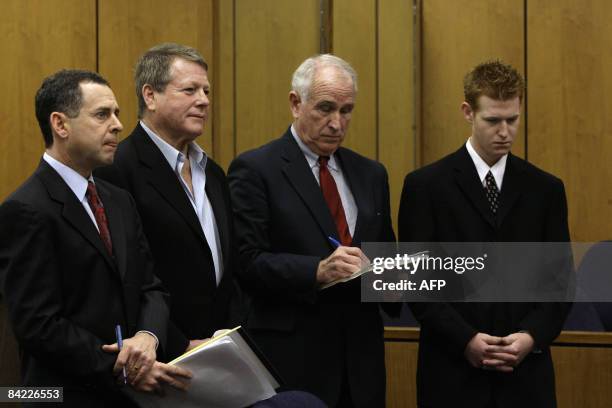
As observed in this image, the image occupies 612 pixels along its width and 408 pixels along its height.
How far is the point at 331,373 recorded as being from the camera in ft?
10.4

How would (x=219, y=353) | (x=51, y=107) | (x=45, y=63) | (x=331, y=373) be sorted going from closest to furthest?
(x=219, y=353), (x=51, y=107), (x=331, y=373), (x=45, y=63)

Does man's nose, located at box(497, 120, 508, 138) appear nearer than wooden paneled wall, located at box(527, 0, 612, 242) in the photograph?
Yes

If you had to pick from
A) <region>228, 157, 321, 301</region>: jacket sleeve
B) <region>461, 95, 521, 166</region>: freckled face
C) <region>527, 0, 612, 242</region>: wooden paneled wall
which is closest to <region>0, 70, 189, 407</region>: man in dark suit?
<region>228, 157, 321, 301</region>: jacket sleeve

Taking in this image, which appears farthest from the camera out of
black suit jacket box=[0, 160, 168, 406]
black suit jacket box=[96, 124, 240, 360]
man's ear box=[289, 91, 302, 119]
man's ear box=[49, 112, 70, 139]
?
man's ear box=[289, 91, 302, 119]

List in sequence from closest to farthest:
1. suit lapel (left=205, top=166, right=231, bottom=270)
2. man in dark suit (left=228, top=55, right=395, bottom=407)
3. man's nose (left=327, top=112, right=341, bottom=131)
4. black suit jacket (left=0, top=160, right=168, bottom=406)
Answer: black suit jacket (left=0, top=160, right=168, bottom=406)
suit lapel (left=205, top=166, right=231, bottom=270)
man in dark suit (left=228, top=55, right=395, bottom=407)
man's nose (left=327, top=112, right=341, bottom=131)

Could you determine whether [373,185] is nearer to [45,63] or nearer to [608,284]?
[608,284]

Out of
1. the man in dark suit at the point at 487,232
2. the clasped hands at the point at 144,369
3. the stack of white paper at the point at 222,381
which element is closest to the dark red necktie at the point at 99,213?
the clasped hands at the point at 144,369

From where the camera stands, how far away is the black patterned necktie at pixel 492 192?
3.34 meters

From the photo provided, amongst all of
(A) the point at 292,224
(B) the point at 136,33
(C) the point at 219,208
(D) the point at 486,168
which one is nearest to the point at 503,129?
(D) the point at 486,168

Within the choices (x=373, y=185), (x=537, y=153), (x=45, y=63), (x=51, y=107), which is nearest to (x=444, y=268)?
(x=373, y=185)

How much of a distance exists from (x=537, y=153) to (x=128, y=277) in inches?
128

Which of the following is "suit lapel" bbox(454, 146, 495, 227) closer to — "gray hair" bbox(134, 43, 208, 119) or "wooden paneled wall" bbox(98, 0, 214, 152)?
"gray hair" bbox(134, 43, 208, 119)

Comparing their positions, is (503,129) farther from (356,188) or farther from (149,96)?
(149,96)

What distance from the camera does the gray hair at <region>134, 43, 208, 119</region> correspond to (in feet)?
10.2
